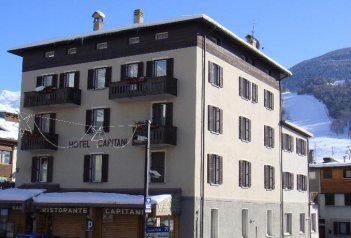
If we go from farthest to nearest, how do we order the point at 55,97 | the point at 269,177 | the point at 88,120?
the point at 269,177 < the point at 55,97 < the point at 88,120

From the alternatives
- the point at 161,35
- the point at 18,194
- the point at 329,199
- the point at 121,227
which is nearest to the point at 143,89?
the point at 161,35

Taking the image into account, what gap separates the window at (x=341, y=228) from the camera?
→ 6288cm

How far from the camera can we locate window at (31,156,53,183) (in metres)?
40.9

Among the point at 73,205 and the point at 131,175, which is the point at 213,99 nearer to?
the point at 131,175

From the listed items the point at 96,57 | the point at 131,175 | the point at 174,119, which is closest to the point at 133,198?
the point at 131,175

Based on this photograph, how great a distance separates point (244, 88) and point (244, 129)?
3.09m

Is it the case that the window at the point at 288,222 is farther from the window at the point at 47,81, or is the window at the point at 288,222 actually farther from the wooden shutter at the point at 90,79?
the window at the point at 47,81

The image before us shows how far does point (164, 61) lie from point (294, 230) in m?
21.7

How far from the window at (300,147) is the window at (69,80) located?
902 inches

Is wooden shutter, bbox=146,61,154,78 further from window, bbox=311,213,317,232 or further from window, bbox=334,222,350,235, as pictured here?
window, bbox=334,222,350,235

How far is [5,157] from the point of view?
52656 millimetres

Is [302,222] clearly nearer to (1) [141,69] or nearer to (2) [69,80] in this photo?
(1) [141,69]

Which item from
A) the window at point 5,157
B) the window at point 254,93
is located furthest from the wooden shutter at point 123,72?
the window at point 5,157

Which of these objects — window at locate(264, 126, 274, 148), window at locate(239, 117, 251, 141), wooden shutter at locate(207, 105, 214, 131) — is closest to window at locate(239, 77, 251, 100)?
window at locate(239, 117, 251, 141)
